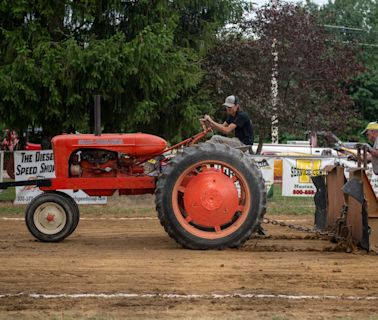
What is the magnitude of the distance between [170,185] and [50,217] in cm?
172

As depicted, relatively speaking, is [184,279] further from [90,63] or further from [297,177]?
[297,177]

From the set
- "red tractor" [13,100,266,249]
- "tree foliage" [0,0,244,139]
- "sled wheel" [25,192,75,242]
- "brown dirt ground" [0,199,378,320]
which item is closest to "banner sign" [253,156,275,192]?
"tree foliage" [0,0,244,139]

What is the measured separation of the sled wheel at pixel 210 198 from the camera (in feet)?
33.8

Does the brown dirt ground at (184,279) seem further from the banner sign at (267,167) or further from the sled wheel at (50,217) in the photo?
the banner sign at (267,167)

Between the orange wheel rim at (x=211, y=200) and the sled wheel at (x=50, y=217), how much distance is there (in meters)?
1.50

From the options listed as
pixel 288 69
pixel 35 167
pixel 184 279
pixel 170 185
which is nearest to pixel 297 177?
pixel 35 167

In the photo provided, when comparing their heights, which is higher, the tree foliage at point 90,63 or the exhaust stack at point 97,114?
the tree foliage at point 90,63

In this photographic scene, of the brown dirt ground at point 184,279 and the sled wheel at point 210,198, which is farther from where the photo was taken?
the sled wheel at point 210,198

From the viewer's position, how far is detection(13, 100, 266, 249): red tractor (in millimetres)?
10344

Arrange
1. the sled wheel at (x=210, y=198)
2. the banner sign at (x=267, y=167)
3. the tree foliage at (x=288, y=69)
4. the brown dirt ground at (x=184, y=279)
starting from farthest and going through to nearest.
A: 1. the tree foliage at (x=288, y=69)
2. the banner sign at (x=267, y=167)
3. the sled wheel at (x=210, y=198)
4. the brown dirt ground at (x=184, y=279)

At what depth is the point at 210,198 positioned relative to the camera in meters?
10.4

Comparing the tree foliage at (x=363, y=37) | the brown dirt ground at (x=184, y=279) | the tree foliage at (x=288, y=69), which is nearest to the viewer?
the brown dirt ground at (x=184, y=279)

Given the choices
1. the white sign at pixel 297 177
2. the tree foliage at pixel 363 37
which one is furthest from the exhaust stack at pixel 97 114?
the tree foliage at pixel 363 37

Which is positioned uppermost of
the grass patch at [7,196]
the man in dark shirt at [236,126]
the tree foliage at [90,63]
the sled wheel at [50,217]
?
the tree foliage at [90,63]
